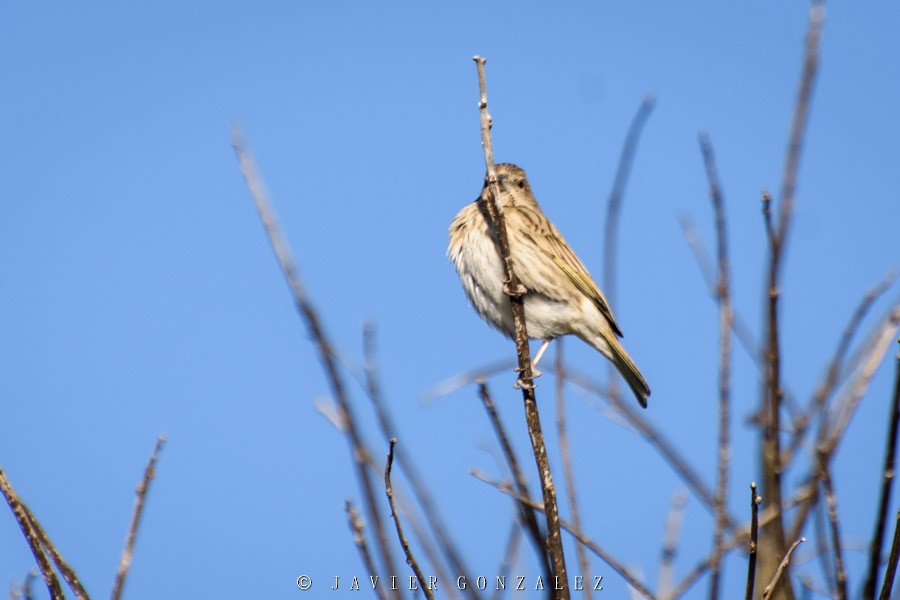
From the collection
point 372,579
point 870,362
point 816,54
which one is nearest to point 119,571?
point 372,579

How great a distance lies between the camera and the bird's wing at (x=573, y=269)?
331 inches

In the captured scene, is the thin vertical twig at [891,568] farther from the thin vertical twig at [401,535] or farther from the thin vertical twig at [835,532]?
the thin vertical twig at [401,535]

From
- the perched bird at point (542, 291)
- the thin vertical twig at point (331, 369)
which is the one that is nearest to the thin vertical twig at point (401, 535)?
the thin vertical twig at point (331, 369)

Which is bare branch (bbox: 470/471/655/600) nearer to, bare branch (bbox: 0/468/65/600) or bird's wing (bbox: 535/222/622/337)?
bare branch (bbox: 0/468/65/600)

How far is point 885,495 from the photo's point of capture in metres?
2.99

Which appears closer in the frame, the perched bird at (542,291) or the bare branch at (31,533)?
the bare branch at (31,533)

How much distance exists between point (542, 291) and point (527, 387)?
145 inches

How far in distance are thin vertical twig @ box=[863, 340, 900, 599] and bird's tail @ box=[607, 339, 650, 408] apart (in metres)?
5.23

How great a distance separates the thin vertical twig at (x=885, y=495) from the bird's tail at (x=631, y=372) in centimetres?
523

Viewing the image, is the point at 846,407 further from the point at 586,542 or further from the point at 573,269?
the point at 573,269

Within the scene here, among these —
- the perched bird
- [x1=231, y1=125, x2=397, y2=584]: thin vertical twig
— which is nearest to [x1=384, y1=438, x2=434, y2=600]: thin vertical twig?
[x1=231, y1=125, x2=397, y2=584]: thin vertical twig

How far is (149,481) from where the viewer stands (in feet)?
12.1

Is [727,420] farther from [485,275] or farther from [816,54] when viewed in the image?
[485,275]

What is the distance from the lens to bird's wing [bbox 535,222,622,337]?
841cm
